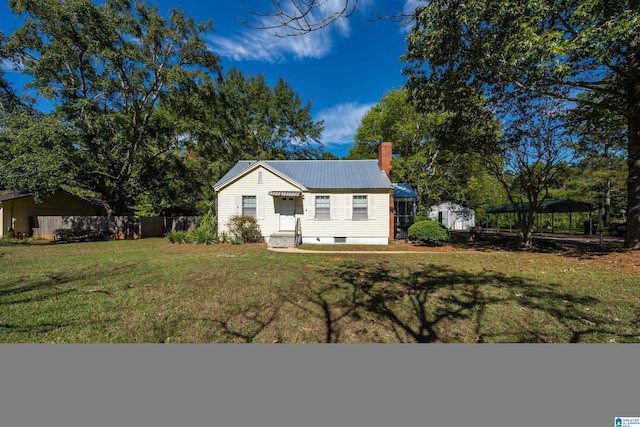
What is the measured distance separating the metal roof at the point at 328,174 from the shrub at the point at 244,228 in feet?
7.48

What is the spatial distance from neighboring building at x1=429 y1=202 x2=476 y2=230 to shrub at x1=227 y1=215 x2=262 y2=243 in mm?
22241

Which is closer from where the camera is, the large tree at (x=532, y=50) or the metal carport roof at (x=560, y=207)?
the large tree at (x=532, y=50)

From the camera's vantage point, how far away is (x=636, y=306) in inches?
184

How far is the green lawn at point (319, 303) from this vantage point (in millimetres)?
3727

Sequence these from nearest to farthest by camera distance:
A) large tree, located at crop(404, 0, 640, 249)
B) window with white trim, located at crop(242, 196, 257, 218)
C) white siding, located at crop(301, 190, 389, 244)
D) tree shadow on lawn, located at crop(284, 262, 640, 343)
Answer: tree shadow on lawn, located at crop(284, 262, 640, 343), large tree, located at crop(404, 0, 640, 249), white siding, located at crop(301, 190, 389, 244), window with white trim, located at crop(242, 196, 257, 218)

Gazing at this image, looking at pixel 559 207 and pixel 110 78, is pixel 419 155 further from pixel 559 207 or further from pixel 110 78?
pixel 110 78

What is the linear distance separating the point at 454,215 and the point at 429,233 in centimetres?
1958

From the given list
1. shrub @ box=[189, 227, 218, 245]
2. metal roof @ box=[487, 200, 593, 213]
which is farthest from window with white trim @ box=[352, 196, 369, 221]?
metal roof @ box=[487, 200, 593, 213]

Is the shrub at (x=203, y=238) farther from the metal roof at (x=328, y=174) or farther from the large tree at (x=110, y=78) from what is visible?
the large tree at (x=110, y=78)

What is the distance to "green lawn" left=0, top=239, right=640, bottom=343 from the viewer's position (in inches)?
147

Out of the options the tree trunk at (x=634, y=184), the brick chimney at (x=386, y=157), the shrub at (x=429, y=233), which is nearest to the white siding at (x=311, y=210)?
the shrub at (x=429, y=233)

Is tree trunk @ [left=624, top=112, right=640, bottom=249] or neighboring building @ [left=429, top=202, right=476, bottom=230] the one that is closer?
tree trunk @ [left=624, top=112, right=640, bottom=249]

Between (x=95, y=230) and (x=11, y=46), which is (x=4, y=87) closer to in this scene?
(x=11, y=46)

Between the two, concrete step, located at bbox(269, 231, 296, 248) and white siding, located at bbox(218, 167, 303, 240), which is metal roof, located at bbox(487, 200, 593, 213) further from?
white siding, located at bbox(218, 167, 303, 240)
